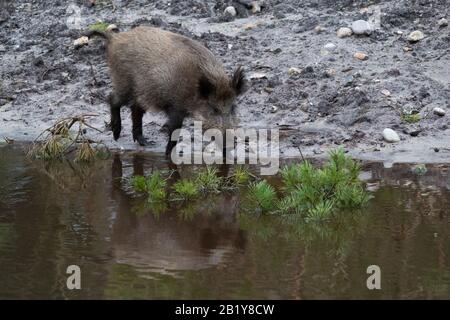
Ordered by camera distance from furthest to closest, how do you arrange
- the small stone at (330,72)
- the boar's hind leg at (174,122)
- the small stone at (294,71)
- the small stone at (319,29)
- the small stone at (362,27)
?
the small stone at (319,29), the small stone at (362,27), the small stone at (294,71), the small stone at (330,72), the boar's hind leg at (174,122)

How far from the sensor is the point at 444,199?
7.91m

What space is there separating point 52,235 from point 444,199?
10.1 ft

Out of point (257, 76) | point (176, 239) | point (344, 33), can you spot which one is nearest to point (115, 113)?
point (257, 76)

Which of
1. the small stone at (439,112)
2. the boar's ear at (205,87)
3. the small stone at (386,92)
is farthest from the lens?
the small stone at (386,92)

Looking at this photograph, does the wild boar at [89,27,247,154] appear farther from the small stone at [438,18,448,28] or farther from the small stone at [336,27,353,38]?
the small stone at [438,18,448,28]

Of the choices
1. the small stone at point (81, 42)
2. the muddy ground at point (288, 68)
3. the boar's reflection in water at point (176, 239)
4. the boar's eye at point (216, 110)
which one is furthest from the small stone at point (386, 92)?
the small stone at point (81, 42)

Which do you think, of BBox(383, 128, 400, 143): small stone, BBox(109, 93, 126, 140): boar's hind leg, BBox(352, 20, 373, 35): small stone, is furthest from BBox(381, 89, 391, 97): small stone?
BBox(109, 93, 126, 140): boar's hind leg

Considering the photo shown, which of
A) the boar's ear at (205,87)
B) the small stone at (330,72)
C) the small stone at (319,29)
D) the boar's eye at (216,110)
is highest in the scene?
the small stone at (319,29)

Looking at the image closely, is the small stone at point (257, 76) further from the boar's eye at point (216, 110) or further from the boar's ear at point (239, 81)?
the boar's eye at point (216, 110)

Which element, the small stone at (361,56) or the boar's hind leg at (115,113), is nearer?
the boar's hind leg at (115,113)

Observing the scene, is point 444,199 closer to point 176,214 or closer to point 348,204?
point 348,204

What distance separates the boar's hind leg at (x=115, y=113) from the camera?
10.3 m

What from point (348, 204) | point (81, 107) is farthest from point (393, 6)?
point (348, 204)
